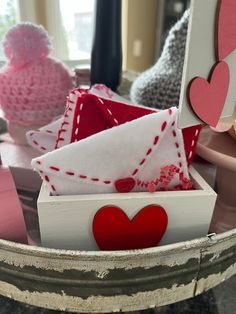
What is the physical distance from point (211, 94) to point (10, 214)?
8.1 inches

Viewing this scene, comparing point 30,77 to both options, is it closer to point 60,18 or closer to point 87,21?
point 60,18

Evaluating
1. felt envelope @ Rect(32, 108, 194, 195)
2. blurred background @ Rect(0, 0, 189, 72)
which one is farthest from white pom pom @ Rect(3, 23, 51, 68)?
blurred background @ Rect(0, 0, 189, 72)

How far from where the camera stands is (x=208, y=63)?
277 millimetres

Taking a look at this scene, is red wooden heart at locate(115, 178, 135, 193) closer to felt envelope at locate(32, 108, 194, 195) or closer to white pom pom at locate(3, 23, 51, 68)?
felt envelope at locate(32, 108, 194, 195)

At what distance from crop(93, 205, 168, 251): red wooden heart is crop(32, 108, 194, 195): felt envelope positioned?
2 cm

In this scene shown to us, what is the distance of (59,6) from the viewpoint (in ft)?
7.14

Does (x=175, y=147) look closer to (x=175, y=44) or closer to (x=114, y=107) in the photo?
(x=114, y=107)

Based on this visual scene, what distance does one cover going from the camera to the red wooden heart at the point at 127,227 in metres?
0.29

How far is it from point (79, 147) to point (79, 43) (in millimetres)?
2325

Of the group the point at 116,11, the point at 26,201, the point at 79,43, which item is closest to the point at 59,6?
the point at 79,43

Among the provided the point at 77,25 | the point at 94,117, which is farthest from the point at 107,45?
the point at 77,25

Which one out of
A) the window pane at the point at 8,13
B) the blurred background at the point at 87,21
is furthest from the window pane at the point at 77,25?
the window pane at the point at 8,13

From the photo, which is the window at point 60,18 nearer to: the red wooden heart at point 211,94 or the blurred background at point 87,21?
the blurred background at point 87,21

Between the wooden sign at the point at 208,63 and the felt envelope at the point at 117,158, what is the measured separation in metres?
0.02
